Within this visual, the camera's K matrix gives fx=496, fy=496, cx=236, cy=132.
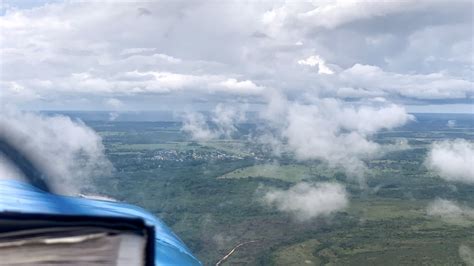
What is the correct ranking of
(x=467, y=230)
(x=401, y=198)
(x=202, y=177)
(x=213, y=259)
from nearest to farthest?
Result: (x=213, y=259)
(x=467, y=230)
(x=401, y=198)
(x=202, y=177)

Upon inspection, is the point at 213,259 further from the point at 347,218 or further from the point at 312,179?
the point at 312,179

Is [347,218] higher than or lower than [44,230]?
lower

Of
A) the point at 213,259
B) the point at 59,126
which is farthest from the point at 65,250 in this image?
the point at 213,259

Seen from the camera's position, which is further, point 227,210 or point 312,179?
point 312,179

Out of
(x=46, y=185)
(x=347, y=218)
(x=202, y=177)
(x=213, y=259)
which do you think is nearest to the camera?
(x=46, y=185)

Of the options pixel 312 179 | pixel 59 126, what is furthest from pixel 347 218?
pixel 59 126

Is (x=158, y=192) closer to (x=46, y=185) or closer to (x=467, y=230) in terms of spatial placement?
(x=467, y=230)
